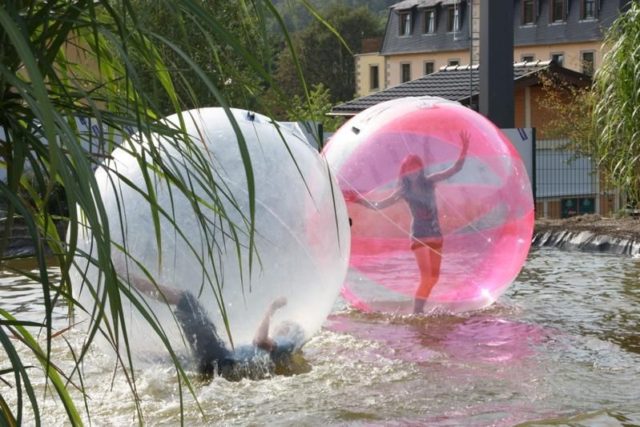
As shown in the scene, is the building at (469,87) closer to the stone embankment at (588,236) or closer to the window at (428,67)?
the stone embankment at (588,236)

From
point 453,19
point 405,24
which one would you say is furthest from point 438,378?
point 405,24

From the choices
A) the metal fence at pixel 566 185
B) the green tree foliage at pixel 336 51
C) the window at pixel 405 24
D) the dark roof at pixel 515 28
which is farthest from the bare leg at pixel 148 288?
the green tree foliage at pixel 336 51

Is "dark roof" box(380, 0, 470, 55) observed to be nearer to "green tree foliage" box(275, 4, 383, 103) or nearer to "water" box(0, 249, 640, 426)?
"green tree foliage" box(275, 4, 383, 103)

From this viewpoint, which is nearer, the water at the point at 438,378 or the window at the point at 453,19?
the water at the point at 438,378

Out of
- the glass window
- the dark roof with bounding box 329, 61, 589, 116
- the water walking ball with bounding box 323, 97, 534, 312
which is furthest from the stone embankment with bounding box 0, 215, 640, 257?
the glass window

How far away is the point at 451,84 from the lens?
3184cm

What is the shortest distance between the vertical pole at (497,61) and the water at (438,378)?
784 centimetres

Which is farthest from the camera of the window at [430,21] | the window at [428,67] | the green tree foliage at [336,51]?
the green tree foliage at [336,51]

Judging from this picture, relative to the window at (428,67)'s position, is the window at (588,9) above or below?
above

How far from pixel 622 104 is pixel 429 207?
560 cm

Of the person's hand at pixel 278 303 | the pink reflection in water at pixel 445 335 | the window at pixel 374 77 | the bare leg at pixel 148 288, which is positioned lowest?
→ the window at pixel 374 77

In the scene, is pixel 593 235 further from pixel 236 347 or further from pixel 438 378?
pixel 236 347

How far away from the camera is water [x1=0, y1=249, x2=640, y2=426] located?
19.7 ft

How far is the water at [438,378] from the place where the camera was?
600 cm
